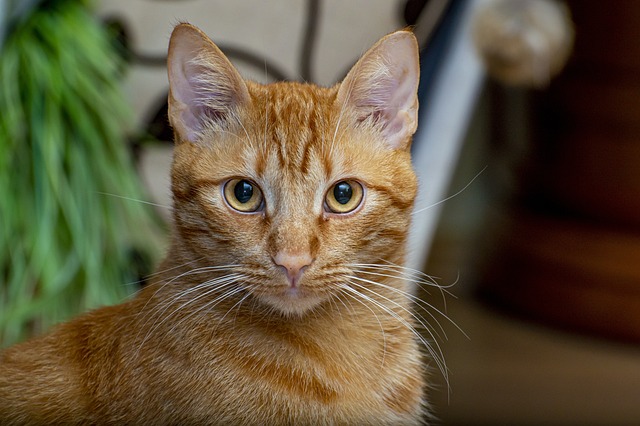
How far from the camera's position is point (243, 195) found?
2.82 feet

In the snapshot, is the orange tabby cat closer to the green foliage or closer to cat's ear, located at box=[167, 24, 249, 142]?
cat's ear, located at box=[167, 24, 249, 142]

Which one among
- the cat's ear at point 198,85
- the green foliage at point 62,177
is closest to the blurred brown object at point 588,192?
the green foliage at point 62,177

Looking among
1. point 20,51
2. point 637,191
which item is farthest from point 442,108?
point 20,51

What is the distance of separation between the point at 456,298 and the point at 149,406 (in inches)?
72.7

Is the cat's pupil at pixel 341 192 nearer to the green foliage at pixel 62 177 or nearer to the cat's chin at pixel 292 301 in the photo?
the cat's chin at pixel 292 301

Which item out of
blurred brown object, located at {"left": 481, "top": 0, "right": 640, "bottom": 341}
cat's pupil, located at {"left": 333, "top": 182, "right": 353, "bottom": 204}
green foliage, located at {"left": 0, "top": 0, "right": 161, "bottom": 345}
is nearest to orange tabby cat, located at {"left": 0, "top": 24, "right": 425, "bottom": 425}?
cat's pupil, located at {"left": 333, "top": 182, "right": 353, "bottom": 204}

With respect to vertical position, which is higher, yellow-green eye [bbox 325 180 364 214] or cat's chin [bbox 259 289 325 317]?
yellow-green eye [bbox 325 180 364 214]

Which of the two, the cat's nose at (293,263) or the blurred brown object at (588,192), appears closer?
the cat's nose at (293,263)

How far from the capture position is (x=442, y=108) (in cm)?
176

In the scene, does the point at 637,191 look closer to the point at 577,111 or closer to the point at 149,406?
the point at 577,111

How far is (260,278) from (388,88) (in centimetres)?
26

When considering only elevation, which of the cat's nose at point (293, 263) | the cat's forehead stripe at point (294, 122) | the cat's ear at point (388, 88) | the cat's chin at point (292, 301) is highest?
the cat's ear at point (388, 88)

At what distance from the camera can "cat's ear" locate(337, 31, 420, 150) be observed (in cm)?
82

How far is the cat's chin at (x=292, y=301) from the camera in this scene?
0.84m
